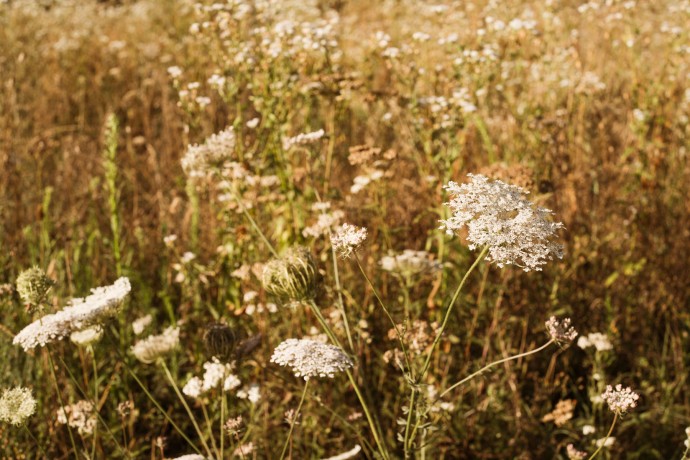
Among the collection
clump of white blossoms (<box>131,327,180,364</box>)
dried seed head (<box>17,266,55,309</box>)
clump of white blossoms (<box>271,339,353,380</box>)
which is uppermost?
dried seed head (<box>17,266,55,309</box>)

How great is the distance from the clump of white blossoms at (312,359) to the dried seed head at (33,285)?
732mm

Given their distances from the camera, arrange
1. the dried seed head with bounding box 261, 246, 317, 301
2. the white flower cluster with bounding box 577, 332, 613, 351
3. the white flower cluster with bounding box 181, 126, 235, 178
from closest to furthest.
A: 1. the dried seed head with bounding box 261, 246, 317, 301
2. the white flower cluster with bounding box 181, 126, 235, 178
3. the white flower cluster with bounding box 577, 332, 613, 351

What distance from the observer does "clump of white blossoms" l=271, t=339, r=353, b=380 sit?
1.61 metres

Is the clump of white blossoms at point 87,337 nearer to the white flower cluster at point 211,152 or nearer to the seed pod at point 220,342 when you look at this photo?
the seed pod at point 220,342

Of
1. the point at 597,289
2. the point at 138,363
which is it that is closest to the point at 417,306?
the point at 597,289

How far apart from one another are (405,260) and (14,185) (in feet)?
8.30

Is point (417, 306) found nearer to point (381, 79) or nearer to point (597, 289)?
point (597, 289)

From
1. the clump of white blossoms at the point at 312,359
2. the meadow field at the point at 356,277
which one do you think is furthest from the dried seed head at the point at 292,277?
the clump of white blossoms at the point at 312,359

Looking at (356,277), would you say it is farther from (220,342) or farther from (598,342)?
(220,342)

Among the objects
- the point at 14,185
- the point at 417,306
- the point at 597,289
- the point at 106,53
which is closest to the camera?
the point at 417,306

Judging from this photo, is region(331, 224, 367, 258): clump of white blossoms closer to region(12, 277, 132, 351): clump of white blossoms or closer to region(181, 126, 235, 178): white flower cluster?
region(12, 277, 132, 351): clump of white blossoms

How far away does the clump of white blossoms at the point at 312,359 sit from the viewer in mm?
1606

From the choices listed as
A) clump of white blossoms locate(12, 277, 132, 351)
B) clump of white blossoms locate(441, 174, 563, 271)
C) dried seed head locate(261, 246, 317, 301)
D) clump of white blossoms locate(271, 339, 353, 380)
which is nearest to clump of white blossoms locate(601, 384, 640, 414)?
clump of white blossoms locate(441, 174, 563, 271)

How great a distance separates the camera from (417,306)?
2729mm
